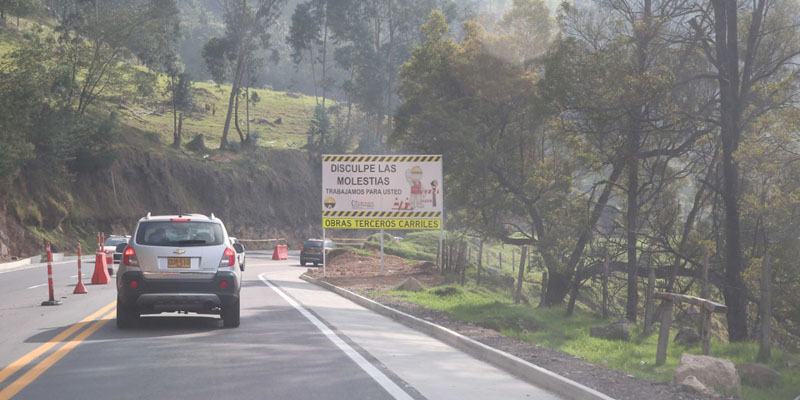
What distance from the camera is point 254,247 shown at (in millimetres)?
64438

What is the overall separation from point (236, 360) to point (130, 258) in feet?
11.2

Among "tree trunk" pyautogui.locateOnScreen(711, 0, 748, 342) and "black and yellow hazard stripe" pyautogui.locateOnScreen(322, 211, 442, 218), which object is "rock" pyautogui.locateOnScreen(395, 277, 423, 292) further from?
"tree trunk" pyautogui.locateOnScreen(711, 0, 748, 342)

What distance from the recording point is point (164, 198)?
57156mm

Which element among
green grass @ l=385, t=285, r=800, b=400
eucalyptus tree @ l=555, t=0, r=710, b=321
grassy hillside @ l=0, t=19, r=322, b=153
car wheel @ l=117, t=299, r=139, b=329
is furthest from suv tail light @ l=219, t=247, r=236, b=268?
grassy hillside @ l=0, t=19, r=322, b=153

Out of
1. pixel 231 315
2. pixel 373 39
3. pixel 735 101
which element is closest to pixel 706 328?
pixel 231 315

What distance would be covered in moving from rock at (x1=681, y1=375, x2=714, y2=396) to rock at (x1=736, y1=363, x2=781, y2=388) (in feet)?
4.28

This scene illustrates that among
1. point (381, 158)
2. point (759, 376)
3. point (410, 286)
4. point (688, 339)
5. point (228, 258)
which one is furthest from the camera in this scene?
point (381, 158)

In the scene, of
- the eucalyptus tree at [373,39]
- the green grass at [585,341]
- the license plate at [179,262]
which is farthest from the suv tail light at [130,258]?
the eucalyptus tree at [373,39]

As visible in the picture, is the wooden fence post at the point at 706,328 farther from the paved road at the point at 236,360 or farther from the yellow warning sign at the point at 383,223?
the yellow warning sign at the point at 383,223

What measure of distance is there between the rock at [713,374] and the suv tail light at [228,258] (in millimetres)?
6872

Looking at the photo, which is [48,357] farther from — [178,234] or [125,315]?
[178,234]

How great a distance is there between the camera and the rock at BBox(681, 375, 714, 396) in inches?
312

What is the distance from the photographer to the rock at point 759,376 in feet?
29.4

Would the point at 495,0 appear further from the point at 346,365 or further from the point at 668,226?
the point at 346,365
